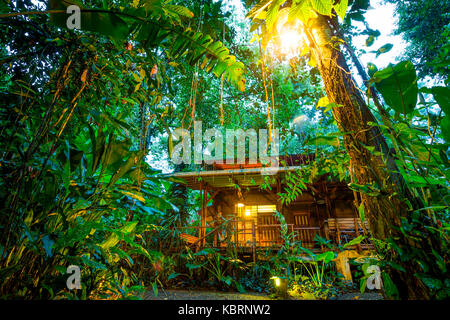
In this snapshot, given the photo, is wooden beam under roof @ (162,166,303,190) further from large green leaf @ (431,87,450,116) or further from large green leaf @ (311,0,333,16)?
large green leaf @ (431,87,450,116)

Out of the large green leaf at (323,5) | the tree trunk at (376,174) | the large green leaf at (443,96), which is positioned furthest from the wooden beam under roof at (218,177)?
the large green leaf at (443,96)

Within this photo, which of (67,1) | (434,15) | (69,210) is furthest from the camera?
(434,15)

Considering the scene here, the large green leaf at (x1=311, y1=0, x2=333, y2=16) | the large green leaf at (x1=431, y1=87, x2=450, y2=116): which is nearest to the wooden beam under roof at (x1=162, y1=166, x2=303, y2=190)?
the large green leaf at (x1=311, y1=0, x2=333, y2=16)

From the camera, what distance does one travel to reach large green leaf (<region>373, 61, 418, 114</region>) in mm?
818

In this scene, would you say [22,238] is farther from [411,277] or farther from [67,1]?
[411,277]

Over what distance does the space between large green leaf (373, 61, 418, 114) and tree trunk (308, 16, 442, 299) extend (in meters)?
0.16

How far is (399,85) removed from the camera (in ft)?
2.75

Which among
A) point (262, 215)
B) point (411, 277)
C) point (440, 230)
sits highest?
point (440, 230)

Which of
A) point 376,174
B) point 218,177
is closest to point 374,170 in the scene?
point 376,174
